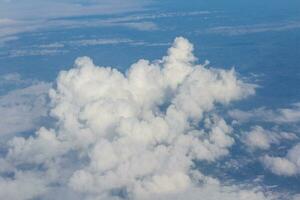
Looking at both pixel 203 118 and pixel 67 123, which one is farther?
pixel 203 118

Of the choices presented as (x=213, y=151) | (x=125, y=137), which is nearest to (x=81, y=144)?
(x=125, y=137)

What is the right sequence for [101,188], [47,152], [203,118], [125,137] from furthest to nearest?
[203,118] < [47,152] < [125,137] < [101,188]

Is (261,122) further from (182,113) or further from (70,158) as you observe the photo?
(70,158)

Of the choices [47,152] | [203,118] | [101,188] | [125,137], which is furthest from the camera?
[203,118]

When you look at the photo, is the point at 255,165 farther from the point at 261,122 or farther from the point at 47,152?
the point at 47,152

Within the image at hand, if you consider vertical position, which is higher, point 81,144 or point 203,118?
point 203,118

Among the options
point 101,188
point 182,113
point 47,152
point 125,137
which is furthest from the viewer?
point 182,113

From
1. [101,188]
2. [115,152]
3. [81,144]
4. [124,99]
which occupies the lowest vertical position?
[101,188]

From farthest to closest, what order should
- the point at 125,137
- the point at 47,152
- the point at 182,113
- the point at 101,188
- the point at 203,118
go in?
1. the point at 203,118
2. the point at 182,113
3. the point at 47,152
4. the point at 125,137
5. the point at 101,188

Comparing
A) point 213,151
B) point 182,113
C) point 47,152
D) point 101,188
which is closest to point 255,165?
point 213,151
